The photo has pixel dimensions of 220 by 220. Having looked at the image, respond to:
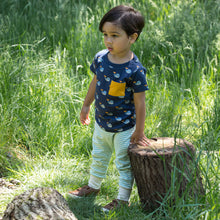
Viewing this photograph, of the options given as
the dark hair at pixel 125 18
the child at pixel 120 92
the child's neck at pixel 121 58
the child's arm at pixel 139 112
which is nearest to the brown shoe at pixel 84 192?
the child at pixel 120 92

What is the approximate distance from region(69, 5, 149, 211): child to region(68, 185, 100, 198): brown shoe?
2cm

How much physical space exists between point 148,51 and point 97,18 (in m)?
0.88

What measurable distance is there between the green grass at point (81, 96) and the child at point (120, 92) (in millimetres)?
333

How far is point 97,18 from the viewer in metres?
5.05

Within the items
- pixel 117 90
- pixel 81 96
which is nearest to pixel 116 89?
pixel 117 90

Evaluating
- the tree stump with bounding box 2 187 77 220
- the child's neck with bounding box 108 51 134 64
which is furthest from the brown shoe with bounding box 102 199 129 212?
the child's neck with bounding box 108 51 134 64

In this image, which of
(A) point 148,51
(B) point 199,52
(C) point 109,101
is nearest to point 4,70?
(C) point 109,101

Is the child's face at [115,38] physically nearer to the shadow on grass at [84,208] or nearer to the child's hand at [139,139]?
the child's hand at [139,139]

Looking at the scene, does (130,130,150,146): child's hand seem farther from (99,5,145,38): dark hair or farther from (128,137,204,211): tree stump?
(99,5,145,38): dark hair

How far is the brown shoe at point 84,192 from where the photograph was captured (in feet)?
9.50

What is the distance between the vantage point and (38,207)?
7.21 feet

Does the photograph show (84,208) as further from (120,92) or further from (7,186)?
(120,92)

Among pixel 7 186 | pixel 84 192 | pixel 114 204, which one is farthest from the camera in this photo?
pixel 7 186

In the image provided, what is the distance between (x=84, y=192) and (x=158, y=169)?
27.8 inches
